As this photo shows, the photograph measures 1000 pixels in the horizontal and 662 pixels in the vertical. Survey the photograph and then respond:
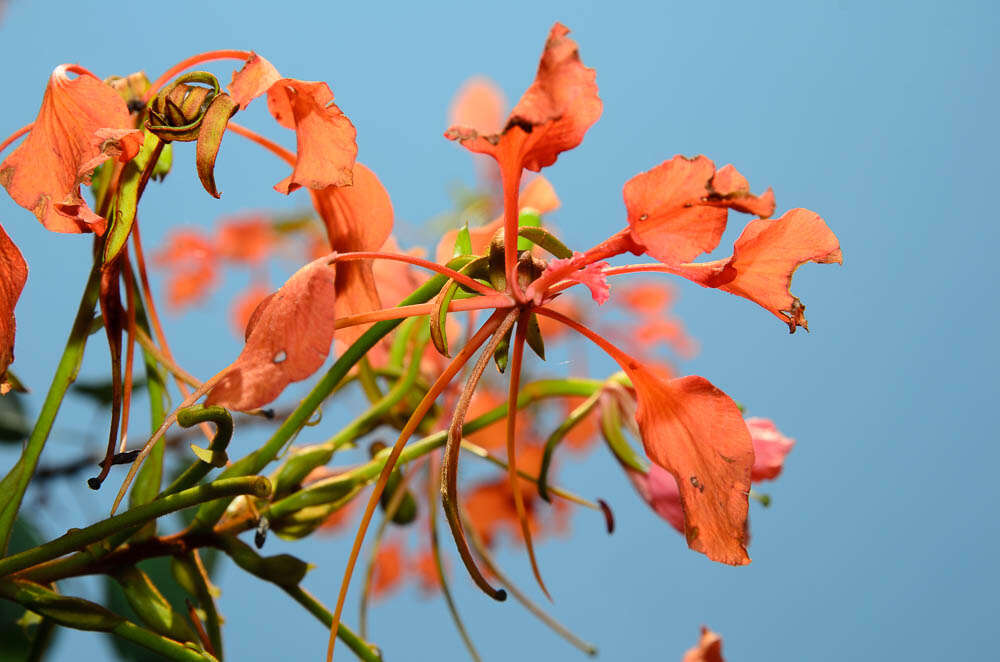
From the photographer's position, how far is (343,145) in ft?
1.01

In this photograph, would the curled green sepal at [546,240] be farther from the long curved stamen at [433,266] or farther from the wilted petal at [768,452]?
the wilted petal at [768,452]

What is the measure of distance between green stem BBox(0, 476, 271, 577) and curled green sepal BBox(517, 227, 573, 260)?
126 mm

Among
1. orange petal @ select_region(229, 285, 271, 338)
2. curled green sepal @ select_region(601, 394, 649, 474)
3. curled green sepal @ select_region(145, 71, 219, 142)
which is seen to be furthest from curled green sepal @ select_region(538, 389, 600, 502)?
orange petal @ select_region(229, 285, 271, 338)

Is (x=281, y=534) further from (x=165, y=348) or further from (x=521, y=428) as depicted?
(x=521, y=428)

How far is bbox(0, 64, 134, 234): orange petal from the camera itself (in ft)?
1.03

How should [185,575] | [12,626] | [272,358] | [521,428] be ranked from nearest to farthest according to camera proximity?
[272,358]
[185,575]
[12,626]
[521,428]

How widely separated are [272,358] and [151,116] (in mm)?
104

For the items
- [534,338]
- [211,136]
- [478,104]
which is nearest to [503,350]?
[534,338]

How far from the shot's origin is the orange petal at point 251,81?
11.8 inches

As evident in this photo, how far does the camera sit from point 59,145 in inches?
12.6

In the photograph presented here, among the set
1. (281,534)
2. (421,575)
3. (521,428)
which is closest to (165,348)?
(281,534)

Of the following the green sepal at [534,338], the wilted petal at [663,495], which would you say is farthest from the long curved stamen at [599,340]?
the wilted petal at [663,495]

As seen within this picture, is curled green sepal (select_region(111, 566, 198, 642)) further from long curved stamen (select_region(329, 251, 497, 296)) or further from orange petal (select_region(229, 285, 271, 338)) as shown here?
orange petal (select_region(229, 285, 271, 338))

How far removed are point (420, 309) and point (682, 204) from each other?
95 mm
